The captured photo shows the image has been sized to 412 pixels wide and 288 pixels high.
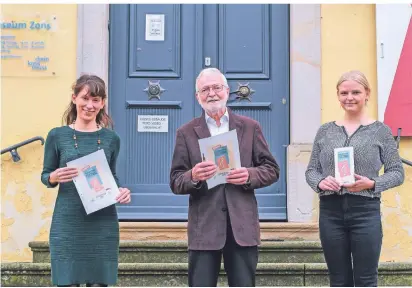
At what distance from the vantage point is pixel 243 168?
3662mm

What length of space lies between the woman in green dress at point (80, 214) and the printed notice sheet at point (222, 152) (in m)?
0.53

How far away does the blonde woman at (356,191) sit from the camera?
3.84 metres

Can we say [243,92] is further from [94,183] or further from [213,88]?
[94,183]

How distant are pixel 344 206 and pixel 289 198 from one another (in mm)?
2404

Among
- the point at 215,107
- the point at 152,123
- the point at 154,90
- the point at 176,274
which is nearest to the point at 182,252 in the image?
the point at 176,274

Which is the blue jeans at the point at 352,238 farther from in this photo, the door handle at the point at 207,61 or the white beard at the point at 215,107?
the door handle at the point at 207,61

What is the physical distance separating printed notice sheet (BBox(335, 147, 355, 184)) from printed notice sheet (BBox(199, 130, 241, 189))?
0.58m

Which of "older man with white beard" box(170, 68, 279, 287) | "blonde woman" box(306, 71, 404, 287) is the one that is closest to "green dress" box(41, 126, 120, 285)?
"older man with white beard" box(170, 68, 279, 287)

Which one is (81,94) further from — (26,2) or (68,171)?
(26,2)

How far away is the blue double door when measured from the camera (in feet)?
21.2

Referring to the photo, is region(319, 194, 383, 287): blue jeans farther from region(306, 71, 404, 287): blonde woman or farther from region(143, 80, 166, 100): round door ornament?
region(143, 80, 166, 100): round door ornament

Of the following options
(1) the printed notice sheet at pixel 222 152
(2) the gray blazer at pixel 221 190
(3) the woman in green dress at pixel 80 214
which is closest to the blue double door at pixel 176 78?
(3) the woman in green dress at pixel 80 214

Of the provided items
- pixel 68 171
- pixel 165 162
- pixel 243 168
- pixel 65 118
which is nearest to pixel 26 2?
pixel 165 162

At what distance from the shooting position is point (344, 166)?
3867 mm
